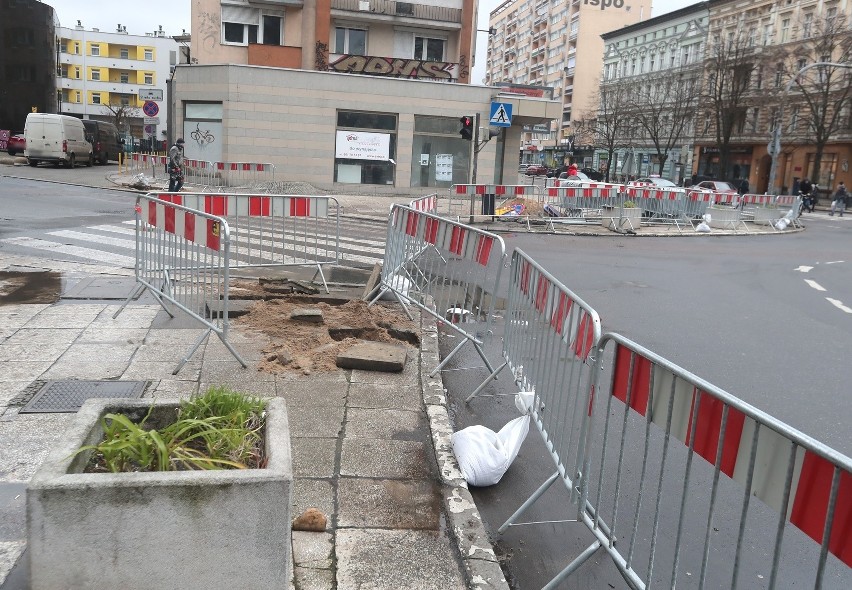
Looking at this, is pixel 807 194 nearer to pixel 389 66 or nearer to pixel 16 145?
pixel 389 66

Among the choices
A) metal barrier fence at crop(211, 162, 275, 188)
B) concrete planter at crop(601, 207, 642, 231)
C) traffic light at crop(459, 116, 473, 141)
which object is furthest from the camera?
metal barrier fence at crop(211, 162, 275, 188)

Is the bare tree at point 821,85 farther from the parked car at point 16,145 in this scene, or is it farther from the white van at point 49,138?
the parked car at point 16,145

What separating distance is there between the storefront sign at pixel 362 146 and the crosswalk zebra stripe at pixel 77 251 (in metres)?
19.2

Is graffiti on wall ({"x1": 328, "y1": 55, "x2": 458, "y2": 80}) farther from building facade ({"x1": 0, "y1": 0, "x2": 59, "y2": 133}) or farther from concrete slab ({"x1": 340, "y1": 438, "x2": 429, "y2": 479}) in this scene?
building facade ({"x1": 0, "y1": 0, "x2": 59, "y2": 133})

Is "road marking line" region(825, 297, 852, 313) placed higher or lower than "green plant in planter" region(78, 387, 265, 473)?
lower

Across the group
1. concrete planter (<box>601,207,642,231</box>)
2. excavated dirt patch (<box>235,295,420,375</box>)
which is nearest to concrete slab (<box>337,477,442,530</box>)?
excavated dirt patch (<box>235,295,420,375</box>)

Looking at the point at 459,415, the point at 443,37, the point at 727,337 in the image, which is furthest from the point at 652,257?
the point at 443,37

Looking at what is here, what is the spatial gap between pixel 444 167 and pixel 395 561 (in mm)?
30335

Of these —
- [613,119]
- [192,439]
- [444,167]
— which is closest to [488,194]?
[444,167]

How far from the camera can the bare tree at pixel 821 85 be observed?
45.8 m

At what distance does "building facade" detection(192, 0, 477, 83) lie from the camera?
3375 centimetres

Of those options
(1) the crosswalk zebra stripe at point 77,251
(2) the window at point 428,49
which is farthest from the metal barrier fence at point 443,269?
(2) the window at point 428,49

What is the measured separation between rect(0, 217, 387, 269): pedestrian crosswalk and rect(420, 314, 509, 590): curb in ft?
13.0

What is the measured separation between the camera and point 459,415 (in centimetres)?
571
